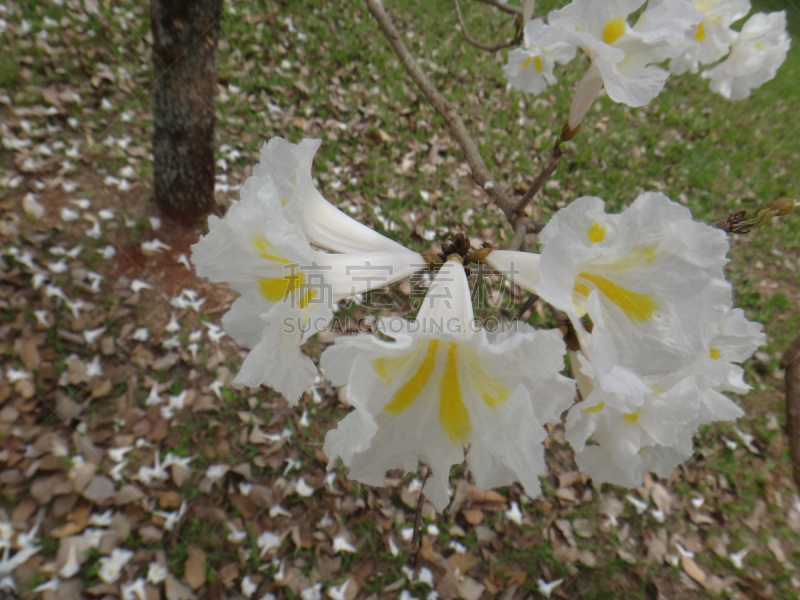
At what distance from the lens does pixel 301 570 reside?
9.30 feet

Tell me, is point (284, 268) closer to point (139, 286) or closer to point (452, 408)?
point (452, 408)

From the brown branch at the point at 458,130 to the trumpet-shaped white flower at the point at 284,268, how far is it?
0.56 metres

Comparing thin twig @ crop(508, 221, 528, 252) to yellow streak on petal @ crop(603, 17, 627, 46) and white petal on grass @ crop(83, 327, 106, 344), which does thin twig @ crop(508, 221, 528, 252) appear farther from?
white petal on grass @ crop(83, 327, 106, 344)

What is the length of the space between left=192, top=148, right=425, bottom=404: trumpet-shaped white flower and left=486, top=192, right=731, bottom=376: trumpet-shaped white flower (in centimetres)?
42

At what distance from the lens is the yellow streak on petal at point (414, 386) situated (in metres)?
1.08

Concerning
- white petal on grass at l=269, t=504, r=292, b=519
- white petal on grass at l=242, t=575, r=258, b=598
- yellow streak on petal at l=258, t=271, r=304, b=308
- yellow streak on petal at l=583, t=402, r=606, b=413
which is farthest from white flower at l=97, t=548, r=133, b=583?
yellow streak on petal at l=583, t=402, r=606, b=413

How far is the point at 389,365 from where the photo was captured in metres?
1.05

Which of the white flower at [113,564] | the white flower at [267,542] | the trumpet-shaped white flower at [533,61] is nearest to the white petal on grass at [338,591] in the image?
the white flower at [267,542]

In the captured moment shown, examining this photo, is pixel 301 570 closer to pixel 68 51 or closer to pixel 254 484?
pixel 254 484

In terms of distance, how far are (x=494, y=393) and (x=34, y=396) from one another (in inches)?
121

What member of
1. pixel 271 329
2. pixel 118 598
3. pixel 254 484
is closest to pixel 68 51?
pixel 254 484

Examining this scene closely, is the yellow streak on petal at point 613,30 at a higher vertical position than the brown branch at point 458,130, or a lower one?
higher

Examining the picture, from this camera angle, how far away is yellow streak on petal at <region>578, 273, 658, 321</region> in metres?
1.03

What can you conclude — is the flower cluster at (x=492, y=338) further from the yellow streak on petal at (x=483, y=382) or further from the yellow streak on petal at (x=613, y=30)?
the yellow streak on petal at (x=613, y=30)
